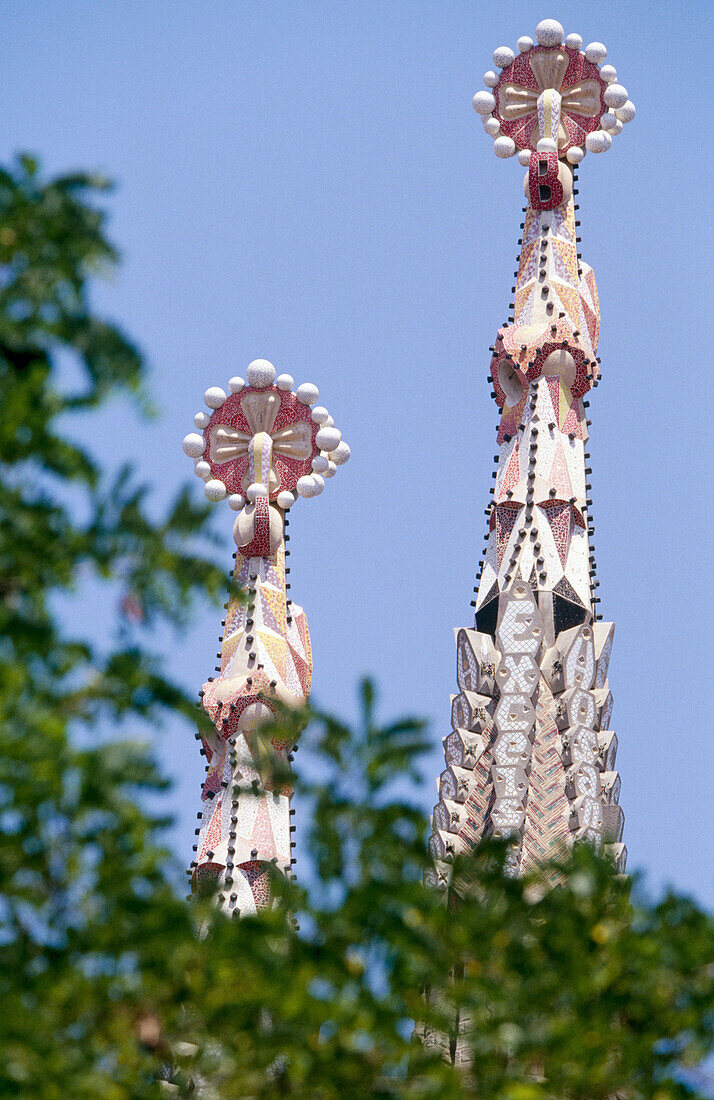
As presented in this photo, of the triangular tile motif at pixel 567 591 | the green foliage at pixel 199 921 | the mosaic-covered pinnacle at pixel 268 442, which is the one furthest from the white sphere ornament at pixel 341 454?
the green foliage at pixel 199 921

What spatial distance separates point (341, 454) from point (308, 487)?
2.12 ft

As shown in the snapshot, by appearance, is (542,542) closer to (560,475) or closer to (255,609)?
(560,475)

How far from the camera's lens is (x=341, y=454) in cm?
1758

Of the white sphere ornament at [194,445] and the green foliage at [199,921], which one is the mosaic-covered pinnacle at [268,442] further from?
the green foliage at [199,921]

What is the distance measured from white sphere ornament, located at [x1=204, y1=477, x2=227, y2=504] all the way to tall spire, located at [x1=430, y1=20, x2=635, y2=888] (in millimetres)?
2467

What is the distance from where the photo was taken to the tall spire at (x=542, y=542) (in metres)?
14.6

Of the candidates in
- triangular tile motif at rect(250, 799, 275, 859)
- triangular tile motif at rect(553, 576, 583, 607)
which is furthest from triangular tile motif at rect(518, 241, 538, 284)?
triangular tile motif at rect(250, 799, 275, 859)

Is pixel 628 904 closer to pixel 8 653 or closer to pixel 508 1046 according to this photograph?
pixel 508 1046

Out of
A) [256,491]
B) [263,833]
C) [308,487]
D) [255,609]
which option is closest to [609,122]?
[308,487]

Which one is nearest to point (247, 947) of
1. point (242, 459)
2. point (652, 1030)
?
point (652, 1030)

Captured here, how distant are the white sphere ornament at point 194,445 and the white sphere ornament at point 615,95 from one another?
4.97 meters

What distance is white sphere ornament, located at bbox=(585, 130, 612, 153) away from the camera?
18031 mm

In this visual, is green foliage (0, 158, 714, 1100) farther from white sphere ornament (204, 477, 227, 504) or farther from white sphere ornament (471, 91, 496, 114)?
white sphere ornament (471, 91, 496, 114)

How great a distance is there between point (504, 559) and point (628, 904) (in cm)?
977
